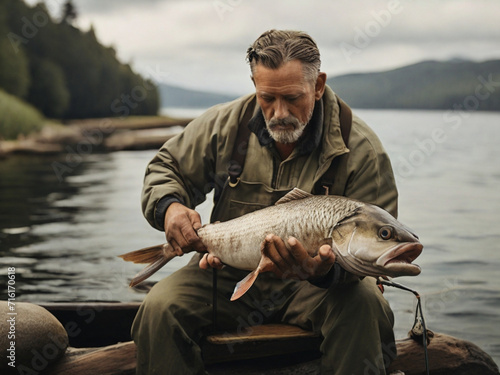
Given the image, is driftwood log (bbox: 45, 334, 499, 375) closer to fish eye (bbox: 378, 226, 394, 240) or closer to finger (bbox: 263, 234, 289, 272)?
finger (bbox: 263, 234, 289, 272)

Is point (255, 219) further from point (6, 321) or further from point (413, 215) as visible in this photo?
point (413, 215)

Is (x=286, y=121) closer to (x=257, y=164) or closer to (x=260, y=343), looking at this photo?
(x=257, y=164)

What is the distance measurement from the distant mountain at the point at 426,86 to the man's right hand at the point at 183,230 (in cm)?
8220

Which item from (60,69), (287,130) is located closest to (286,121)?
(287,130)

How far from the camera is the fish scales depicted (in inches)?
158

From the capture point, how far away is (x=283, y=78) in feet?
14.3

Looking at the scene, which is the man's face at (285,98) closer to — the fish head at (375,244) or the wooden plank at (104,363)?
the fish head at (375,244)

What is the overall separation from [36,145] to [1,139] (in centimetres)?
353

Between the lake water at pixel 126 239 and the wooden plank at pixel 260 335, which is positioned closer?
the wooden plank at pixel 260 335

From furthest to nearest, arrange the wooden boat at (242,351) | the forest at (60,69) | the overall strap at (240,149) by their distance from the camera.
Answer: the forest at (60,69), the overall strap at (240,149), the wooden boat at (242,351)

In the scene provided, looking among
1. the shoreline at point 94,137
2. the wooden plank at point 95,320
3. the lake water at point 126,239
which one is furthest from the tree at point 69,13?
the wooden plank at point 95,320

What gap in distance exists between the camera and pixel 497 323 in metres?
9.13

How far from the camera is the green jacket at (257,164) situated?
4.59 metres

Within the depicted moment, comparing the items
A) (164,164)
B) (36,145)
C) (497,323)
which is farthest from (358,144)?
(36,145)
